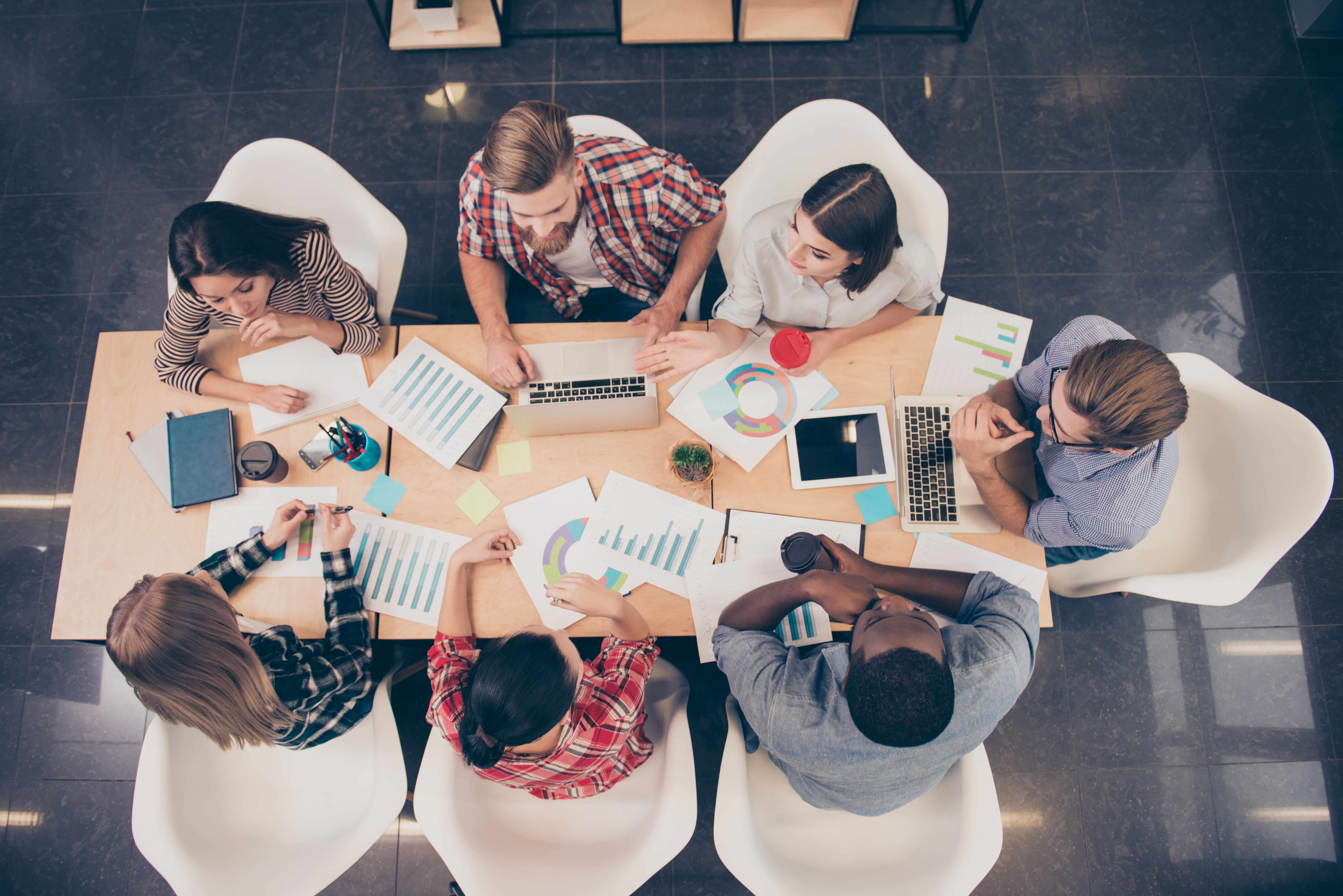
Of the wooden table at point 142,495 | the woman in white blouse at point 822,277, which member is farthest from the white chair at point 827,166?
the wooden table at point 142,495

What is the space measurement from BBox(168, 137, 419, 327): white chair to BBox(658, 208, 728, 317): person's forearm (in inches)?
33.4

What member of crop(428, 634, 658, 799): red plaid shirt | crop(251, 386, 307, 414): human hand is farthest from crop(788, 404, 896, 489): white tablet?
crop(251, 386, 307, 414): human hand

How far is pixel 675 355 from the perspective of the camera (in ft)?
5.37

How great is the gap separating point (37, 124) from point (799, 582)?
385cm

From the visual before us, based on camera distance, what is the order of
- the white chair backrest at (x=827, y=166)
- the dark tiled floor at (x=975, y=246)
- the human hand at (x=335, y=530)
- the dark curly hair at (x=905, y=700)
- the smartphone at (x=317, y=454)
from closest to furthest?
the dark curly hair at (x=905, y=700)
the human hand at (x=335, y=530)
the smartphone at (x=317, y=454)
the white chair backrest at (x=827, y=166)
the dark tiled floor at (x=975, y=246)

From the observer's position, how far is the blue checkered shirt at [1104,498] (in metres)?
1.50

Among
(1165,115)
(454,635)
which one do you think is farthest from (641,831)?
(1165,115)

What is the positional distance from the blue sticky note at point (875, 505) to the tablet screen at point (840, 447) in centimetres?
4

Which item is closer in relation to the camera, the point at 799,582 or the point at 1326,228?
the point at 799,582

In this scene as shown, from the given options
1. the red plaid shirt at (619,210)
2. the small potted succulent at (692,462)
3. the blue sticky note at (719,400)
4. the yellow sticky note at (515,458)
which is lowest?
the yellow sticky note at (515,458)

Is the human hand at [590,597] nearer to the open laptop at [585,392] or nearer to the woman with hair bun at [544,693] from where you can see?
the woman with hair bun at [544,693]

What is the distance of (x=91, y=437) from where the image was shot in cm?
172

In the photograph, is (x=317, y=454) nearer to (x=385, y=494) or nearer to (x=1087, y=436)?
(x=385, y=494)

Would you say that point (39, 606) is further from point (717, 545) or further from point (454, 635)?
point (717, 545)
